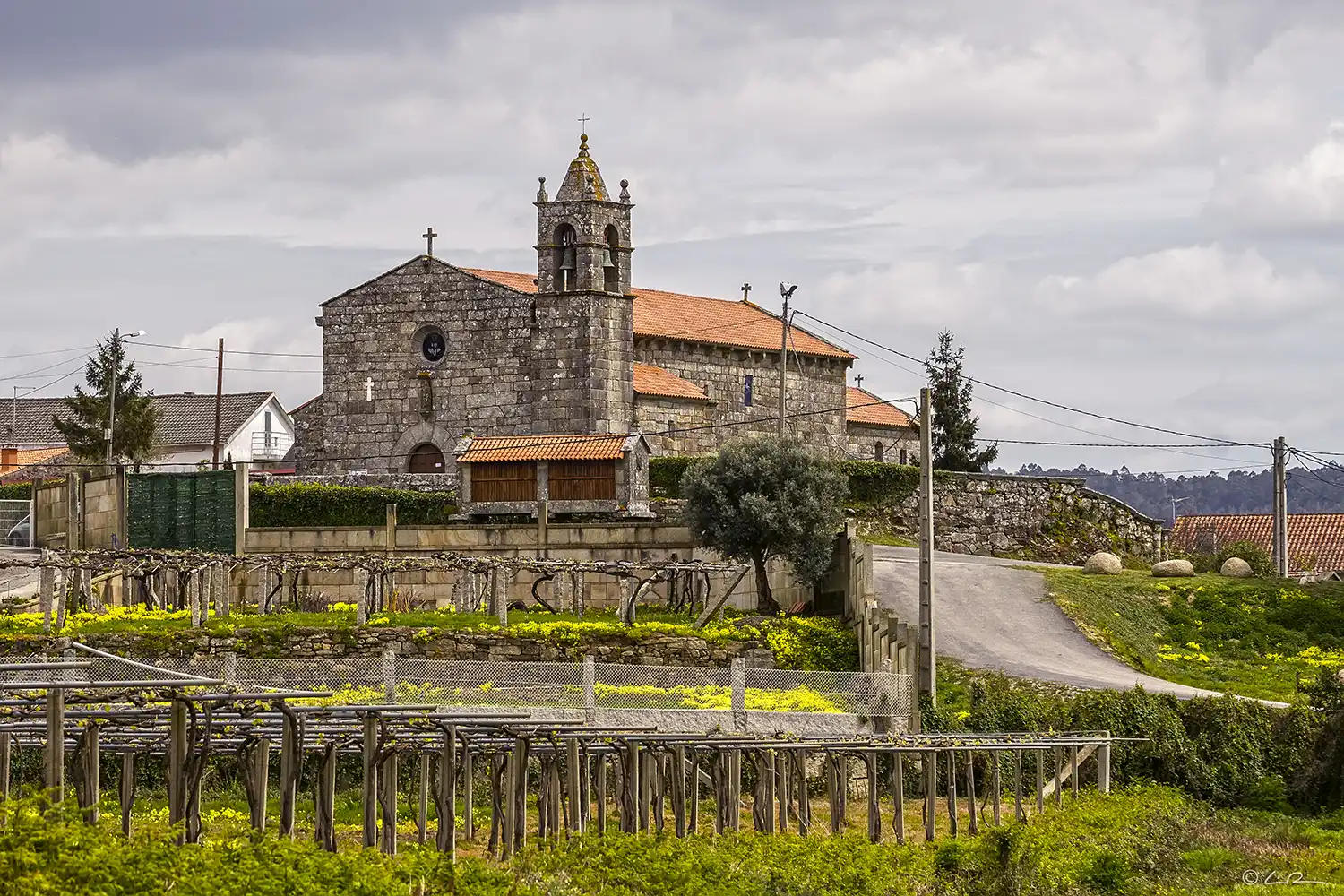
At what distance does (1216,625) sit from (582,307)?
2175 centimetres

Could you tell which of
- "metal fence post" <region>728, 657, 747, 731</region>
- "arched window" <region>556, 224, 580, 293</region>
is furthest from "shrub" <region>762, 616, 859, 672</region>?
"arched window" <region>556, 224, 580, 293</region>

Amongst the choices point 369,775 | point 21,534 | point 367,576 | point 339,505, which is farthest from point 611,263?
point 369,775

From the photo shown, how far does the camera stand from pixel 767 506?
41.7 metres

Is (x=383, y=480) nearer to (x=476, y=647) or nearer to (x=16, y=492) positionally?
(x=16, y=492)

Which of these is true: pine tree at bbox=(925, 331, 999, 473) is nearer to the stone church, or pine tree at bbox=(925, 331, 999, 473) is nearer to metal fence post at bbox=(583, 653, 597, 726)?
the stone church

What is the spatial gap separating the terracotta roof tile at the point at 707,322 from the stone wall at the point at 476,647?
2306 cm

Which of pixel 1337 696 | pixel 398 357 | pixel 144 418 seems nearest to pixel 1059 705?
pixel 1337 696

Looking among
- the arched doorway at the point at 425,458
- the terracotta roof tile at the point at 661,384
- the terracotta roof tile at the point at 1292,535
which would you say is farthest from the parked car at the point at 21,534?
the terracotta roof tile at the point at 1292,535

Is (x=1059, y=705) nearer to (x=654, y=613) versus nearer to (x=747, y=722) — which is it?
(x=747, y=722)

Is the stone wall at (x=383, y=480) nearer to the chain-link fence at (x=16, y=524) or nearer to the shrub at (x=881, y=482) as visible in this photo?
the chain-link fence at (x=16, y=524)

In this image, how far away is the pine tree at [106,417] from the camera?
6322cm

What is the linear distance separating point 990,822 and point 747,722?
443cm

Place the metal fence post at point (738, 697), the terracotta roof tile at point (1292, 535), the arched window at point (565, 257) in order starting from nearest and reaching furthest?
1. the metal fence post at point (738, 697)
2. the arched window at point (565, 257)
3. the terracotta roof tile at point (1292, 535)

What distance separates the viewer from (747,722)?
32062 mm
